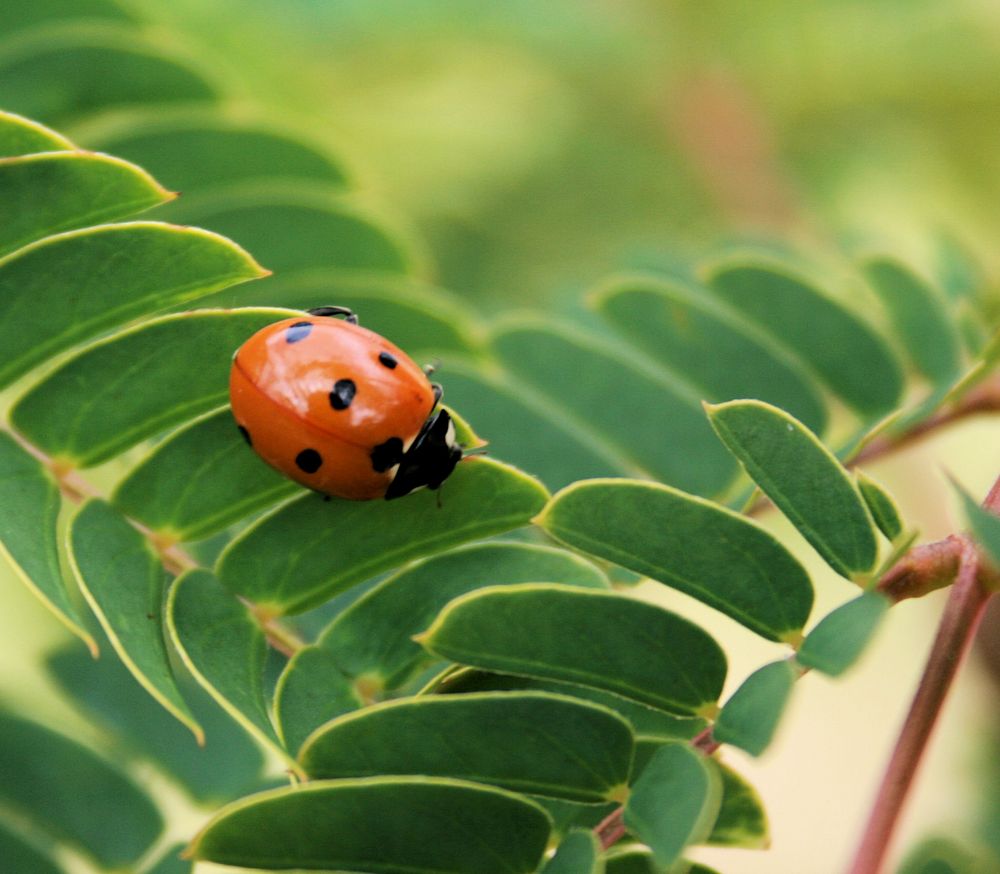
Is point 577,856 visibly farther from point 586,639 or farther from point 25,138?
point 25,138

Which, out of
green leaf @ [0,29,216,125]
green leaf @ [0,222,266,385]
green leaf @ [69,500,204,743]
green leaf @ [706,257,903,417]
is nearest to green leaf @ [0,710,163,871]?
green leaf @ [69,500,204,743]

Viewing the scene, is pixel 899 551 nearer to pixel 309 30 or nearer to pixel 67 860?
pixel 67 860

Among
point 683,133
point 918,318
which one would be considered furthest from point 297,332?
point 683,133

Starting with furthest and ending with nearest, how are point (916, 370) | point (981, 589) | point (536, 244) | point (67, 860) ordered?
point (536, 244)
point (916, 370)
point (67, 860)
point (981, 589)

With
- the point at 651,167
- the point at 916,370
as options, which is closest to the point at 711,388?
the point at 916,370

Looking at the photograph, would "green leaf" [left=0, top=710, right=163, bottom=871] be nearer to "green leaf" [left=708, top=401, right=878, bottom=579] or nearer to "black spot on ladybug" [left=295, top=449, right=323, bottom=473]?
"black spot on ladybug" [left=295, top=449, right=323, bottom=473]

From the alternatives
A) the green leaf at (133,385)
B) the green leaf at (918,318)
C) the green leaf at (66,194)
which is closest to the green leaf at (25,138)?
the green leaf at (66,194)

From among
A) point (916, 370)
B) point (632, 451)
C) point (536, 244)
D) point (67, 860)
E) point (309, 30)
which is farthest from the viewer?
point (536, 244)

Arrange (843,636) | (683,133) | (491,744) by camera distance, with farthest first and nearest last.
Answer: (683,133), (491,744), (843,636)
